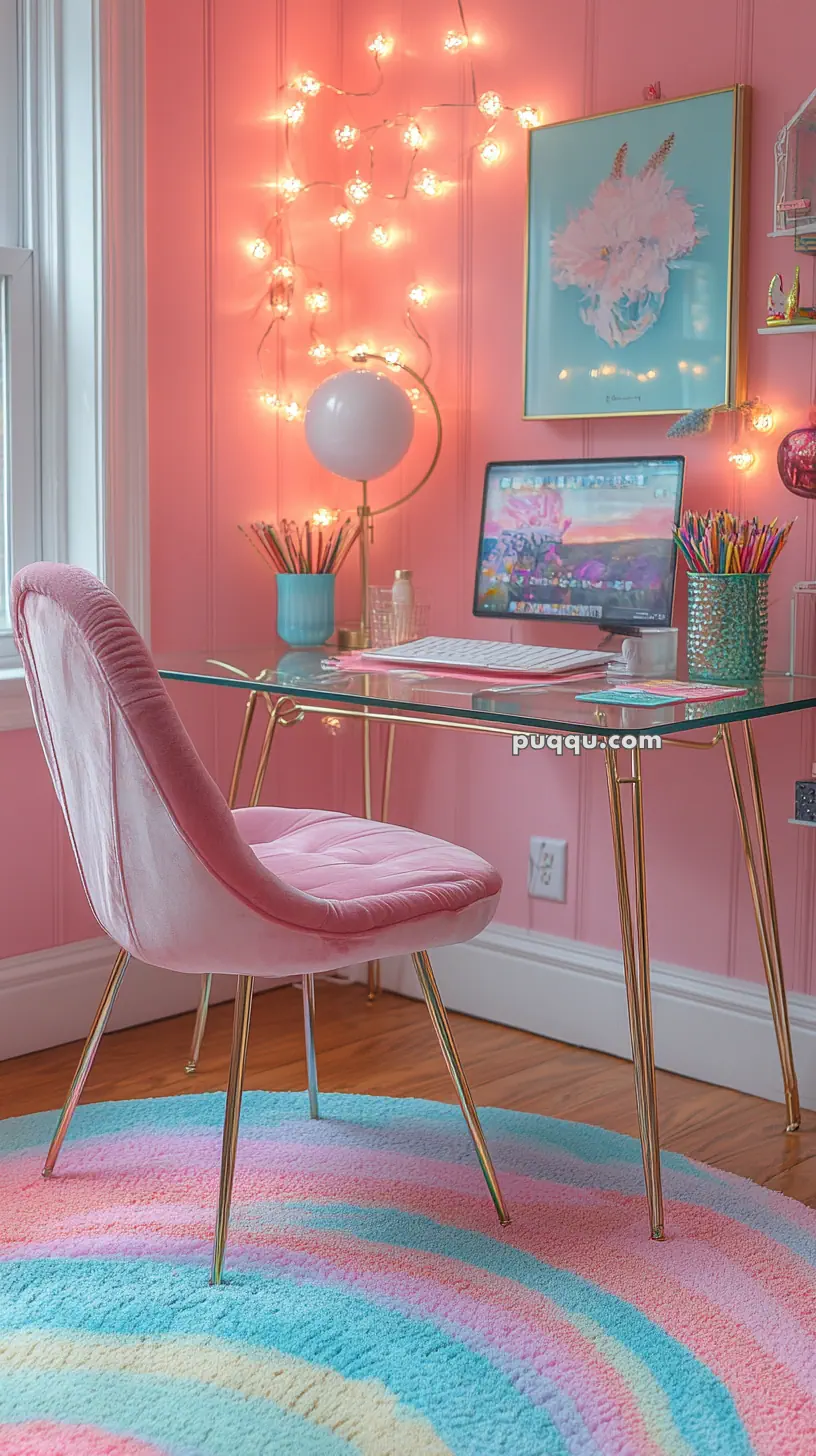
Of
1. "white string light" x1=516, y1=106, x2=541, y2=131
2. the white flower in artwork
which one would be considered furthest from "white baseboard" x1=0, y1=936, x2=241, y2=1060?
"white string light" x1=516, y1=106, x2=541, y2=131

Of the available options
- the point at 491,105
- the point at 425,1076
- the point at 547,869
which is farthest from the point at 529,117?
the point at 425,1076

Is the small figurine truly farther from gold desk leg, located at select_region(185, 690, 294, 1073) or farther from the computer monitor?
gold desk leg, located at select_region(185, 690, 294, 1073)

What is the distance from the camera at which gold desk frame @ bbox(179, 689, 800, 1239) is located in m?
1.81

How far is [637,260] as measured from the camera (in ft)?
7.77

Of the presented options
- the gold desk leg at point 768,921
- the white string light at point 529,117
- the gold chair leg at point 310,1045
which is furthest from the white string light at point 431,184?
the gold chair leg at point 310,1045

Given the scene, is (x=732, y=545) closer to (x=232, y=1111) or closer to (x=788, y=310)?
(x=788, y=310)

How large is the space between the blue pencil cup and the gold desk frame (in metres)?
0.13

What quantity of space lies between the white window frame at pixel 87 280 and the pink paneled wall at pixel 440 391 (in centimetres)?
7

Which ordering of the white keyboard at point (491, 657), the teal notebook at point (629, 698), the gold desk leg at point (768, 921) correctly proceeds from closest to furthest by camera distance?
the teal notebook at point (629, 698), the white keyboard at point (491, 657), the gold desk leg at point (768, 921)

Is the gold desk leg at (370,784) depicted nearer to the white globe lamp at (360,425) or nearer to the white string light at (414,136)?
the white globe lamp at (360,425)

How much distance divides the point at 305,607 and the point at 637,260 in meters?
0.81

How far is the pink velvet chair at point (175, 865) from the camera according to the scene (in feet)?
4.98

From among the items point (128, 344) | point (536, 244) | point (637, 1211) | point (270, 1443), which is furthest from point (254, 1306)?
point (536, 244)

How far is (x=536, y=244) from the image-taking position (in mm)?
2518
